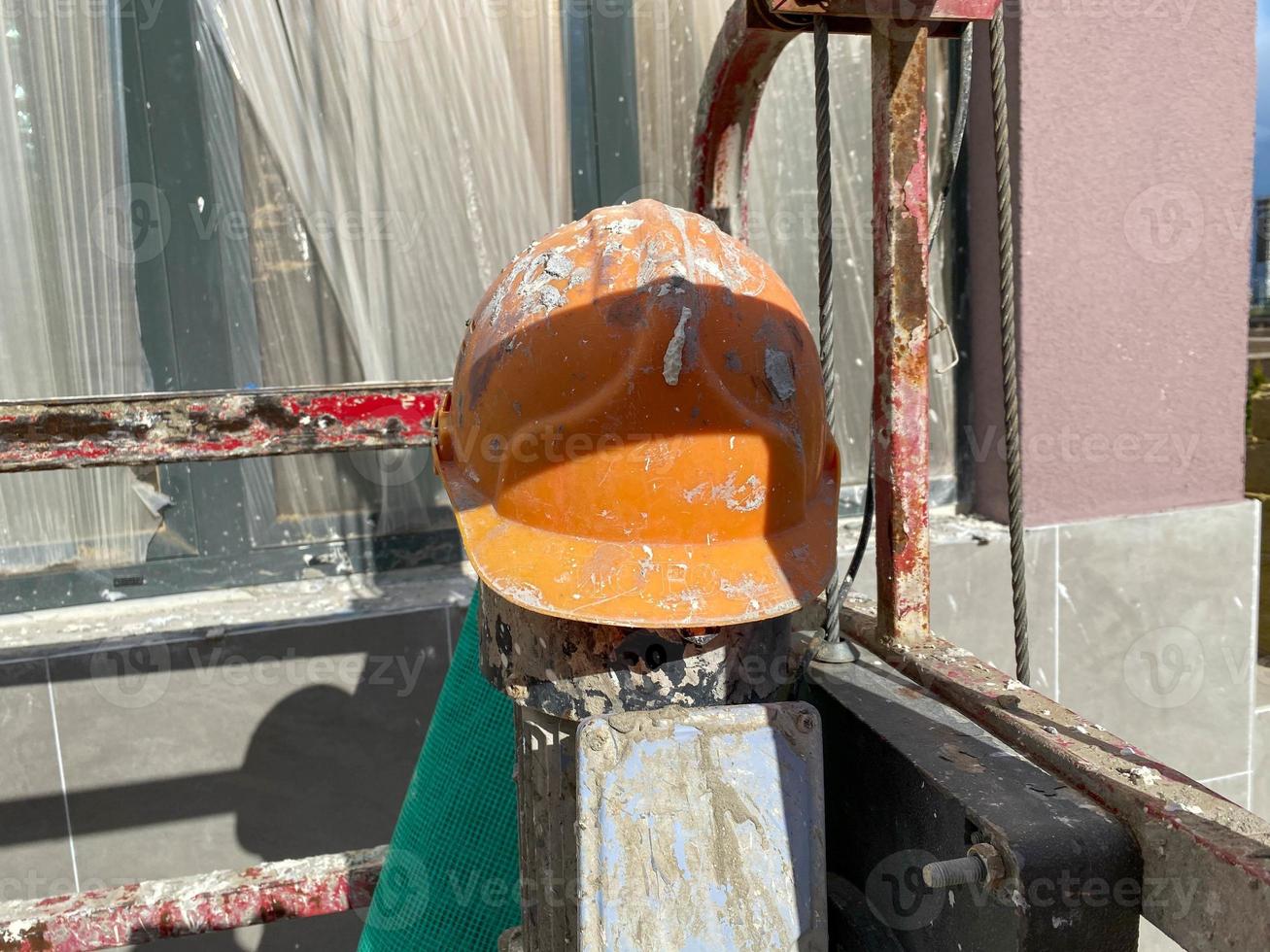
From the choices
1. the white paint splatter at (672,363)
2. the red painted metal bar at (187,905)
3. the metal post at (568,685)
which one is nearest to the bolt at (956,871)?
the metal post at (568,685)

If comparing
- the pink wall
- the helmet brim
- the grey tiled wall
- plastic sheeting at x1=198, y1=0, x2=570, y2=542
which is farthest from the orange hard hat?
the pink wall

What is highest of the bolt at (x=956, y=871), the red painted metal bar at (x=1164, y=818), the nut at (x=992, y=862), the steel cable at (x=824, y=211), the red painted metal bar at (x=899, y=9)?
the red painted metal bar at (x=899, y=9)

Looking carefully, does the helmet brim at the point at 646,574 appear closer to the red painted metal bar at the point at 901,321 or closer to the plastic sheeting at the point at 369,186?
the red painted metal bar at the point at 901,321

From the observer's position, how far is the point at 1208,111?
3.17 metres

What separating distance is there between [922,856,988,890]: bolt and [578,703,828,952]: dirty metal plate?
0.53 feet

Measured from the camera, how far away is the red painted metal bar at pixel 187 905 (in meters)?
1.62

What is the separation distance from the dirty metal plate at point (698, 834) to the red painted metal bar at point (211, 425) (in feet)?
3.37

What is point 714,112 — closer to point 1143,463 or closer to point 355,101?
point 355,101

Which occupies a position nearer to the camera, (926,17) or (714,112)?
(926,17)

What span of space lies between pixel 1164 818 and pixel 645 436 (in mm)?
737

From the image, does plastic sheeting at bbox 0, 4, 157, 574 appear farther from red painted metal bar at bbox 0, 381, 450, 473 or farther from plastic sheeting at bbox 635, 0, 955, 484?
plastic sheeting at bbox 635, 0, 955, 484

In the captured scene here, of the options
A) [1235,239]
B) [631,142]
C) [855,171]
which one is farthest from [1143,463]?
[631,142]

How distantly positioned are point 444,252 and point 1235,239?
2.83m

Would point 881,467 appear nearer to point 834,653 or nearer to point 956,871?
point 834,653
